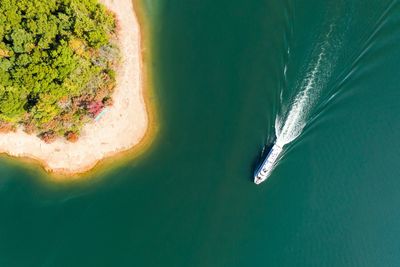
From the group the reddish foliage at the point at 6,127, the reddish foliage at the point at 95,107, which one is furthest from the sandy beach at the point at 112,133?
the reddish foliage at the point at 95,107

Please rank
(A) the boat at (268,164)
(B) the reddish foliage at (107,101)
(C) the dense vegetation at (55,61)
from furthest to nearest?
(B) the reddish foliage at (107,101)
(A) the boat at (268,164)
(C) the dense vegetation at (55,61)

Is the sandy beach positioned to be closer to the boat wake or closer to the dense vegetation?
the dense vegetation

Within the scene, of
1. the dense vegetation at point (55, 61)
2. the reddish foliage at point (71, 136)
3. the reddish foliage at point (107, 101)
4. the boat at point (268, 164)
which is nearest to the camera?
the dense vegetation at point (55, 61)

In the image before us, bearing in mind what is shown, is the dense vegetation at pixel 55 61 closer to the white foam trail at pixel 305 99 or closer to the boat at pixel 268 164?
the boat at pixel 268 164

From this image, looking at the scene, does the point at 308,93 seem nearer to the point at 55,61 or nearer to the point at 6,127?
the point at 55,61

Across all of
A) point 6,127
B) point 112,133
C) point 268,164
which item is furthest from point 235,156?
point 6,127

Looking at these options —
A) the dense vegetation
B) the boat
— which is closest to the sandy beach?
the dense vegetation
